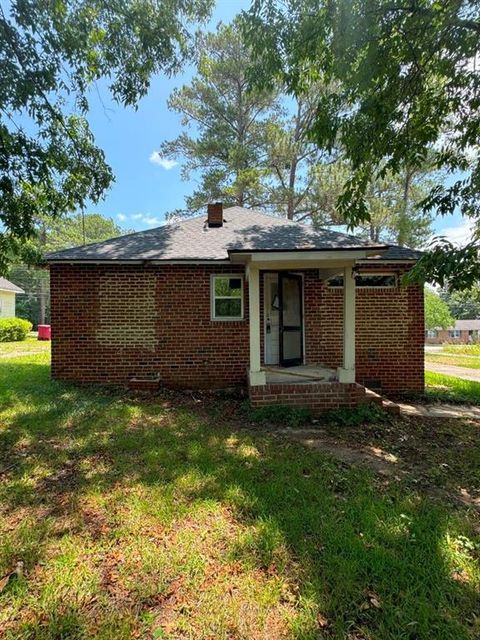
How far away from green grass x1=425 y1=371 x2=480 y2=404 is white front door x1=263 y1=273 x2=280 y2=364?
3.66 m

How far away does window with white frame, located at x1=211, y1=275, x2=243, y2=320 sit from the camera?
8594mm

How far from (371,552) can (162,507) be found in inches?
69.9

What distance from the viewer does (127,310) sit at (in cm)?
840

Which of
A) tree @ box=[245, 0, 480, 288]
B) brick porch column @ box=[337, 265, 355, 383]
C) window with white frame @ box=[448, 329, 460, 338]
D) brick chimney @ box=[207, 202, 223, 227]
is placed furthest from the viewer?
window with white frame @ box=[448, 329, 460, 338]

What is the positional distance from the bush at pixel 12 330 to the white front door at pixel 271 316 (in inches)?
705

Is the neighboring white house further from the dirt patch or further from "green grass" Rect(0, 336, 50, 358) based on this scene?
the dirt patch

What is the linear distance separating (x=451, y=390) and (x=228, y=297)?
6.09m

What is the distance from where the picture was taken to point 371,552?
274 centimetres

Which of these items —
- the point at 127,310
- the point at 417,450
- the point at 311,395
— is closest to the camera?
the point at 417,450

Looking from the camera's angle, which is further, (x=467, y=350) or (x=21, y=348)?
(x=467, y=350)

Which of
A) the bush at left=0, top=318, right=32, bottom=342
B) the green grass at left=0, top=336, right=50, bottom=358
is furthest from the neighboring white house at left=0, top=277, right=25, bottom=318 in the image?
the green grass at left=0, top=336, right=50, bottom=358

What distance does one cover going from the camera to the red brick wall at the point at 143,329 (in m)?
8.30

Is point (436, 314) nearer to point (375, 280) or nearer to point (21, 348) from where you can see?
point (375, 280)

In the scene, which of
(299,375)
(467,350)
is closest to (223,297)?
(299,375)
